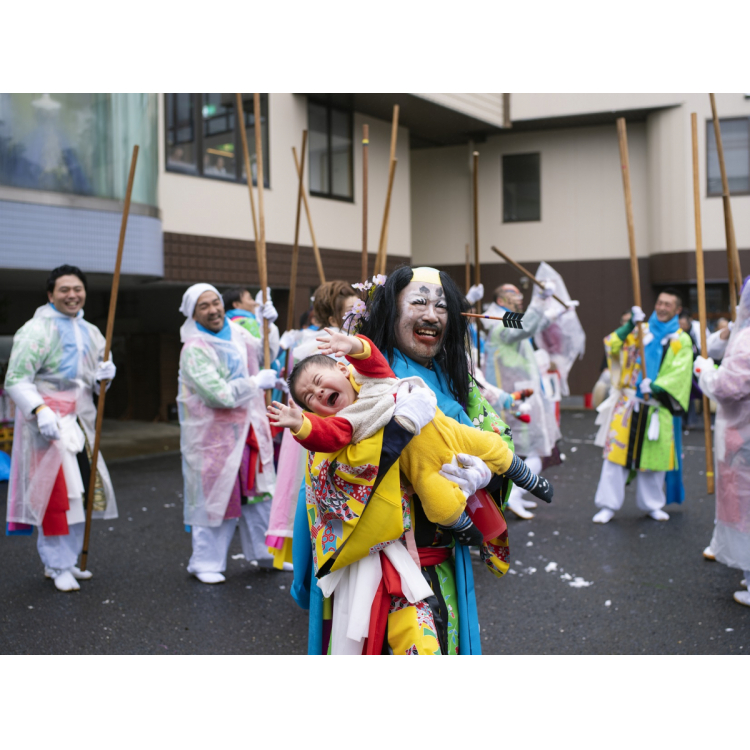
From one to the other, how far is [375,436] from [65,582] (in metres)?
3.57

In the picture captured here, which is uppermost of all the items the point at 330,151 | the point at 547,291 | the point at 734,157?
the point at 734,157

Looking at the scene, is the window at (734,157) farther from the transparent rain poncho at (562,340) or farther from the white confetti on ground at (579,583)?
the white confetti on ground at (579,583)

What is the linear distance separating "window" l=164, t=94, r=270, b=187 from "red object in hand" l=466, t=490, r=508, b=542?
371 inches

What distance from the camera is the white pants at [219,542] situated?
195 inches

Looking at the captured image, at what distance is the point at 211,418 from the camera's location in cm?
492

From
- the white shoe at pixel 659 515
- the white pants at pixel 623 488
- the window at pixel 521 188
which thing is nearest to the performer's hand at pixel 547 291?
the white pants at pixel 623 488

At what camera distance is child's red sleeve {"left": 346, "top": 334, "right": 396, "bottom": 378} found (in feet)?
6.67

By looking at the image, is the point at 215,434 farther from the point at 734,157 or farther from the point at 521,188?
the point at 734,157

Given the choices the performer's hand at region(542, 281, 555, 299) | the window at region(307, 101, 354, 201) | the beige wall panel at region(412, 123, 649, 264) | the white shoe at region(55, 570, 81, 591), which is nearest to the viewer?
the white shoe at region(55, 570, 81, 591)

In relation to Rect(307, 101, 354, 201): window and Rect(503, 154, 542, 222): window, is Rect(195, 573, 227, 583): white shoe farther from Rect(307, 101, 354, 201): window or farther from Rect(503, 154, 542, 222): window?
Rect(503, 154, 542, 222): window

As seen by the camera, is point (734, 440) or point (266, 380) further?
point (266, 380)

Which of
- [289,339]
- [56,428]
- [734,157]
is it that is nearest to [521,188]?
[734,157]

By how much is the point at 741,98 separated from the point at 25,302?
43.9ft

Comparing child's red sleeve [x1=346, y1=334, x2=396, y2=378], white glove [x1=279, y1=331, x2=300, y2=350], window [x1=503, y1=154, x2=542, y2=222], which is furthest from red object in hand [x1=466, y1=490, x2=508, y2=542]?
window [x1=503, y1=154, x2=542, y2=222]
